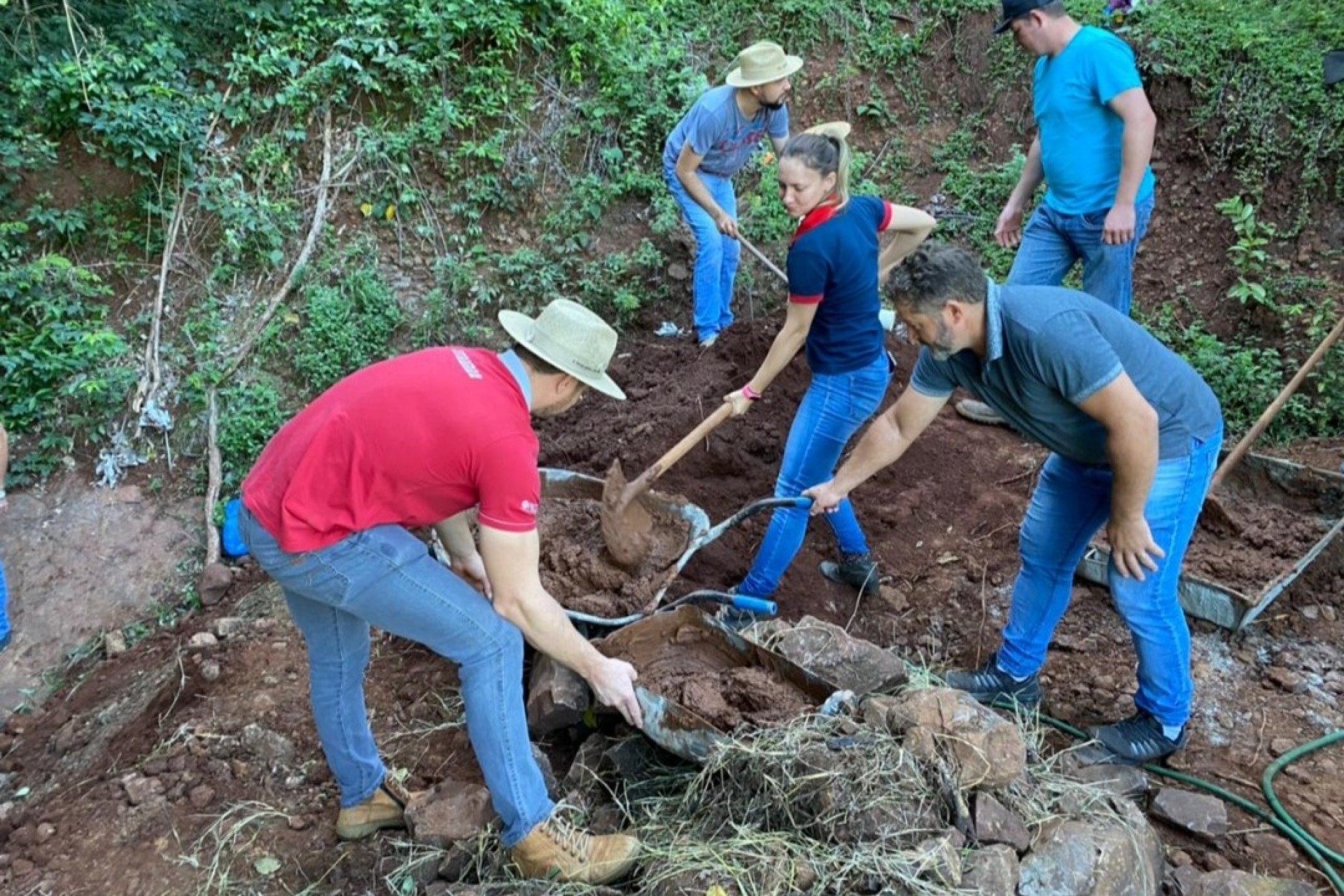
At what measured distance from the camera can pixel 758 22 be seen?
26.5ft

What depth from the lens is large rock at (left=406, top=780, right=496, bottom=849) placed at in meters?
2.87

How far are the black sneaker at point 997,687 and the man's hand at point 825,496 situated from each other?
0.78 m

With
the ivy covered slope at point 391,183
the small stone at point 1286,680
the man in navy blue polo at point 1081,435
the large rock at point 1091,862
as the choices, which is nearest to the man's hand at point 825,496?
the man in navy blue polo at point 1081,435

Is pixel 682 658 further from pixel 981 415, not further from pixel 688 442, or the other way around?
pixel 981 415

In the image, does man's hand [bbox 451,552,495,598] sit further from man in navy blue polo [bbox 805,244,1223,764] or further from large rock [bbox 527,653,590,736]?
man in navy blue polo [bbox 805,244,1223,764]

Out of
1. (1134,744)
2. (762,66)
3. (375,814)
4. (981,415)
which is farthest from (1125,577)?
(762,66)

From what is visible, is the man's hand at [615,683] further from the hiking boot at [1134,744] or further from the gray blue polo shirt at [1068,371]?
the hiking boot at [1134,744]

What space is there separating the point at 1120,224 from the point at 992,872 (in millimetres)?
2898

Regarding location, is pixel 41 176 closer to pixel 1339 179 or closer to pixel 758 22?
pixel 758 22

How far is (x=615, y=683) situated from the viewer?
259 cm

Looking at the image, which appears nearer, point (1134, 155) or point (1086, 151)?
point (1134, 155)

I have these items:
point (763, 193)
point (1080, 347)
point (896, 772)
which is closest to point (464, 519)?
point (896, 772)

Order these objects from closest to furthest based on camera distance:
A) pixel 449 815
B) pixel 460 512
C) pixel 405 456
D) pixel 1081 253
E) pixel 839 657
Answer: pixel 405 456 → pixel 460 512 → pixel 449 815 → pixel 839 657 → pixel 1081 253

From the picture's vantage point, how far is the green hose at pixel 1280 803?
9.20ft
